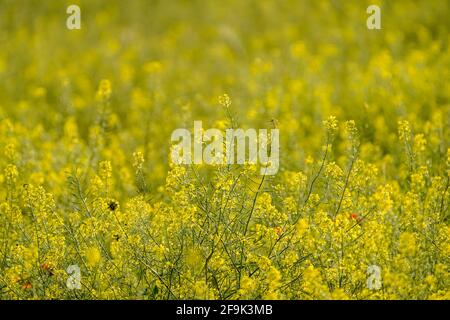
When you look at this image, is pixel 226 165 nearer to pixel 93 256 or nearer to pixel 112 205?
pixel 112 205

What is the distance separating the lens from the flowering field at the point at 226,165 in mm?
3473

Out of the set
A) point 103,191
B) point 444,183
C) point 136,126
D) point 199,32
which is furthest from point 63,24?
point 444,183

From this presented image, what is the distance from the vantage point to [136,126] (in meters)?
7.10

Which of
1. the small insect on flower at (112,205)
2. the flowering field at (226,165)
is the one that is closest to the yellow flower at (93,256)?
the flowering field at (226,165)

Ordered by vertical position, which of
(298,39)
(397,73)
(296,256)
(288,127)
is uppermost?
(298,39)

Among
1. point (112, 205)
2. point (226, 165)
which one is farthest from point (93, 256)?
point (226, 165)

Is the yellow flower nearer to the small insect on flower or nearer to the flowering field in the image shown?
the flowering field

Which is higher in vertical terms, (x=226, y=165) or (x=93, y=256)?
(x=226, y=165)

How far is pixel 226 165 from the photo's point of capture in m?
3.64

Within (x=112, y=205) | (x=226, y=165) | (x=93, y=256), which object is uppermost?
(x=226, y=165)

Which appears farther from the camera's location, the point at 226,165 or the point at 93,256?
the point at 226,165

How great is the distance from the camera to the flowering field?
11.4 ft
